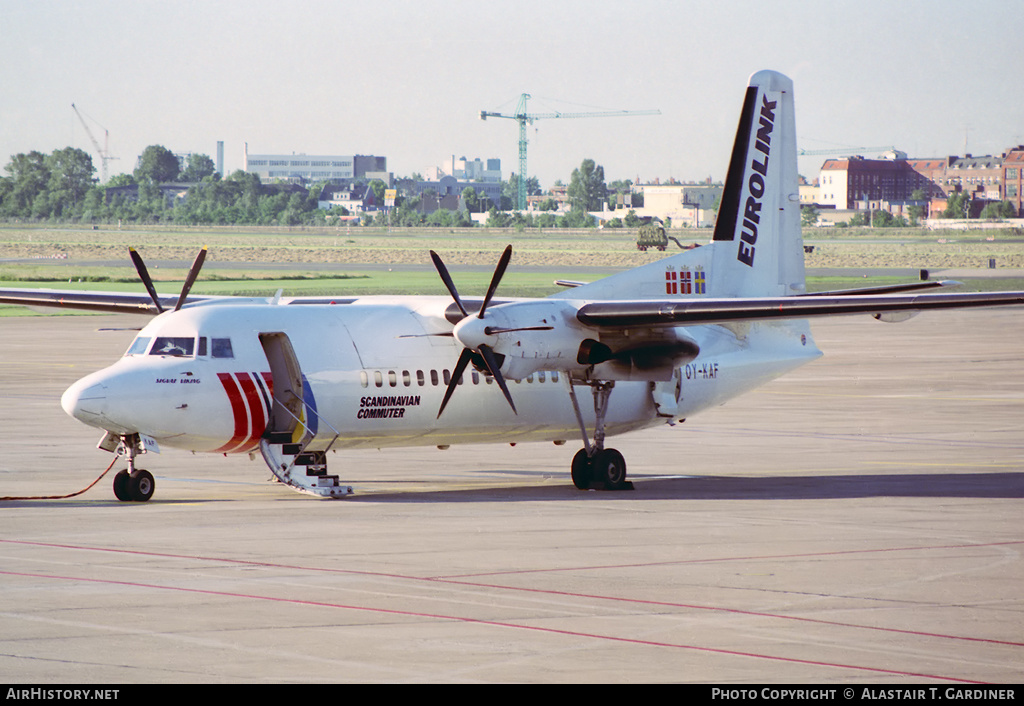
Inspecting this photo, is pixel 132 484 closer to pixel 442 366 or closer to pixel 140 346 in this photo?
pixel 140 346

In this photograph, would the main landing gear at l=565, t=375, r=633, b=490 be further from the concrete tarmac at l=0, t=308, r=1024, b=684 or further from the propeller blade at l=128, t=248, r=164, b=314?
the propeller blade at l=128, t=248, r=164, b=314

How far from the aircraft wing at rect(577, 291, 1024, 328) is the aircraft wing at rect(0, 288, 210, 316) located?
329 inches

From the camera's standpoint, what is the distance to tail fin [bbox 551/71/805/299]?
25266 millimetres

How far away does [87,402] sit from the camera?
19.5m

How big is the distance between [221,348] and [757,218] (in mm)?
10698

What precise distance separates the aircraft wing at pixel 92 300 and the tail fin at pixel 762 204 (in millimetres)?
9994

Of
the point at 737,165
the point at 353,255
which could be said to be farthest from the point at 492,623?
the point at 353,255

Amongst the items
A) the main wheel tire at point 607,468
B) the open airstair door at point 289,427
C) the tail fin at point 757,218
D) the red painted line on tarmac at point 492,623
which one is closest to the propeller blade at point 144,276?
the open airstair door at point 289,427

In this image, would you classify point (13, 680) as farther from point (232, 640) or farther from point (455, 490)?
point (455, 490)

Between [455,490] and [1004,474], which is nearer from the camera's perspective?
[455,490]

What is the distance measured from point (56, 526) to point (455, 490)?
267 inches

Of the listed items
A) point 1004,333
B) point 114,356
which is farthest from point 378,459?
point 1004,333

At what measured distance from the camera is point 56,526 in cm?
1844

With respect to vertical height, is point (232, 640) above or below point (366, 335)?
below
